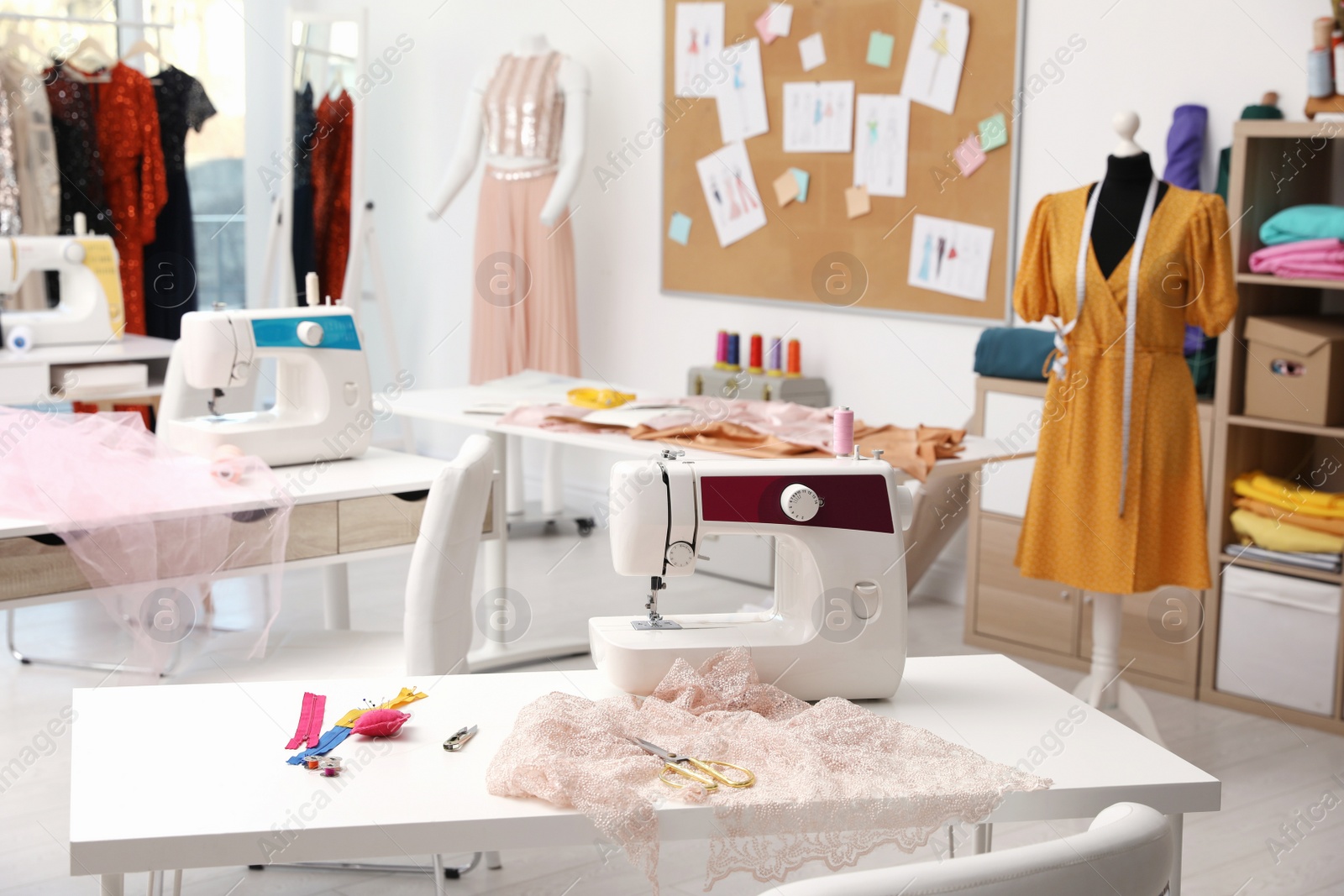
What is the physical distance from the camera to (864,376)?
475cm

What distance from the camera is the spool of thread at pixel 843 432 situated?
5.83ft

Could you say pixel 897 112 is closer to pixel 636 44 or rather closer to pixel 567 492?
pixel 636 44

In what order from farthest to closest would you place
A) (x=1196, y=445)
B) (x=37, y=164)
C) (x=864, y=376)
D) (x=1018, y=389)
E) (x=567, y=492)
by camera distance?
(x=567, y=492) → (x=37, y=164) → (x=864, y=376) → (x=1018, y=389) → (x=1196, y=445)

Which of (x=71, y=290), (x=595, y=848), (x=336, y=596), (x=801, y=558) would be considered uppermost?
(x=71, y=290)

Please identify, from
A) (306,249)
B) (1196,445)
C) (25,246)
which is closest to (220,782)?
(1196,445)

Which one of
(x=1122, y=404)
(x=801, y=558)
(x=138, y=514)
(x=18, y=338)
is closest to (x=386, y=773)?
(x=801, y=558)

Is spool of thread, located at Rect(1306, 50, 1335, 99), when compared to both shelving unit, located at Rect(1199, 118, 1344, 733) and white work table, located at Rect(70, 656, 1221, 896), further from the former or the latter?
white work table, located at Rect(70, 656, 1221, 896)

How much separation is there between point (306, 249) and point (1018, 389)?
354 centimetres

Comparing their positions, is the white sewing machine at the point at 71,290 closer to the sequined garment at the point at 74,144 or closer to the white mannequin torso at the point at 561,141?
the sequined garment at the point at 74,144

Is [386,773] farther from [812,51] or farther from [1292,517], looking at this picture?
[812,51]

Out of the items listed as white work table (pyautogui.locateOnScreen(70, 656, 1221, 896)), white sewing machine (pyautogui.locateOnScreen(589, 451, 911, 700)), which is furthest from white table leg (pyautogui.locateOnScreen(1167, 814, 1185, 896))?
white sewing machine (pyautogui.locateOnScreen(589, 451, 911, 700))

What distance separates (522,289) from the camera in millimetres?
5480

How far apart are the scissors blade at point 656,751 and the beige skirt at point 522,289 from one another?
4.08 meters

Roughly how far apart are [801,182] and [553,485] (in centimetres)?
157
